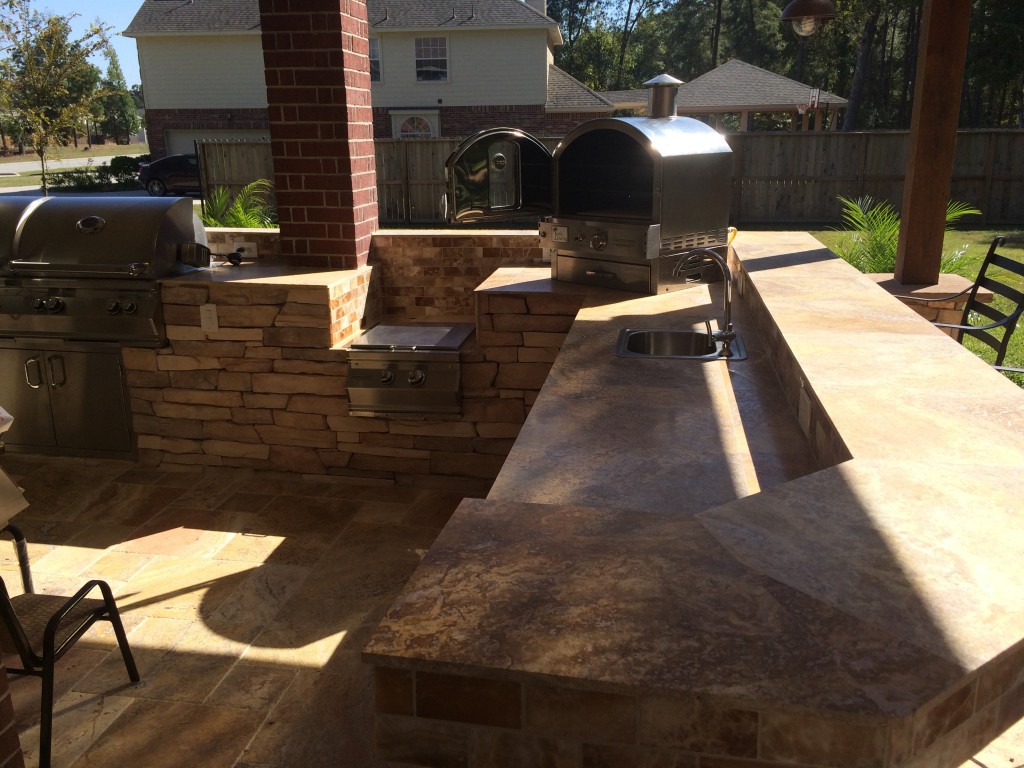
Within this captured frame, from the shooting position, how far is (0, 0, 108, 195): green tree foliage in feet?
40.3

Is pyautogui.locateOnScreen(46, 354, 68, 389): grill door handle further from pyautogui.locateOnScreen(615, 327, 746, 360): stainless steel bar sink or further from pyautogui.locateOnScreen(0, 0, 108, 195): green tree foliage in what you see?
pyautogui.locateOnScreen(0, 0, 108, 195): green tree foliage

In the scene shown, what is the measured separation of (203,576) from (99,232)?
76.5 inches

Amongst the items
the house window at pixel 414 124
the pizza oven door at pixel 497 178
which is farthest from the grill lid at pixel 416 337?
the house window at pixel 414 124

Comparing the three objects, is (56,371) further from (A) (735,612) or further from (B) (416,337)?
(A) (735,612)

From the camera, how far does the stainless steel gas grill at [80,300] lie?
432cm

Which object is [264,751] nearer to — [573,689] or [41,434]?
[573,689]

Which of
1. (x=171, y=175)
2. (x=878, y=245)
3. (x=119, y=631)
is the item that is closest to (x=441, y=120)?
(x=171, y=175)

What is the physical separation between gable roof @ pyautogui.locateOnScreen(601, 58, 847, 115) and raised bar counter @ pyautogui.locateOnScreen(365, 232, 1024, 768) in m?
19.1

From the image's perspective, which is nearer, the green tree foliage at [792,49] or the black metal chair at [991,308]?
the black metal chair at [991,308]

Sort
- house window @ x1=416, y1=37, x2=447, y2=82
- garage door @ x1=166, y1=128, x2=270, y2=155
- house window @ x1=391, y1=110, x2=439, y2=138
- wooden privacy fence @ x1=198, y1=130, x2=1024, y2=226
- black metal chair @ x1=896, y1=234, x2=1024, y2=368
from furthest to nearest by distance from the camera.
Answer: garage door @ x1=166, y1=128, x2=270, y2=155 < house window @ x1=391, y1=110, x2=439, y2=138 < house window @ x1=416, y1=37, x2=447, y2=82 < wooden privacy fence @ x1=198, y1=130, x2=1024, y2=226 < black metal chair @ x1=896, y1=234, x2=1024, y2=368

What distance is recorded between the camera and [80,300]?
4352 millimetres

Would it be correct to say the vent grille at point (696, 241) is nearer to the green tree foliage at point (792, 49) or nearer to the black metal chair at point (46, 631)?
the black metal chair at point (46, 631)

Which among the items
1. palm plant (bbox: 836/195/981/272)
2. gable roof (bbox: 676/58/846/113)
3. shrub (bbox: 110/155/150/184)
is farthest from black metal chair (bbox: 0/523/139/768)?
shrub (bbox: 110/155/150/184)

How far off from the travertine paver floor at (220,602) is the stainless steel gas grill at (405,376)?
49cm
